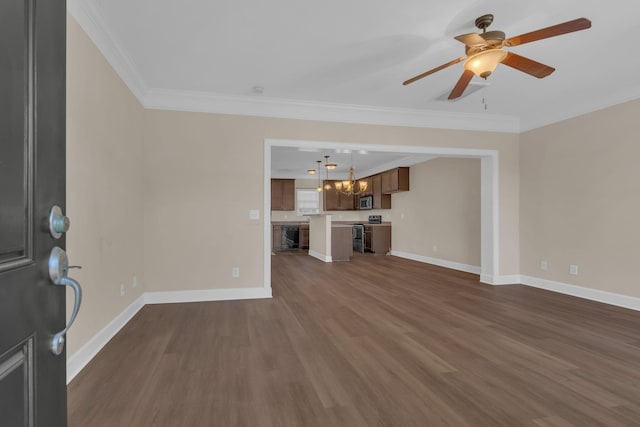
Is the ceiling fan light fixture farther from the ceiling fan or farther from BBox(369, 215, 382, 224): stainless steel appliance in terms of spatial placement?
BBox(369, 215, 382, 224): stainless steel appliance

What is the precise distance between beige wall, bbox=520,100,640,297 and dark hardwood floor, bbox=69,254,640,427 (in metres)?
0.54

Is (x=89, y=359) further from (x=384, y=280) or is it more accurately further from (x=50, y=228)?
(x=384, y=280)

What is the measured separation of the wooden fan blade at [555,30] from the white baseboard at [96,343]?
11.5 ft

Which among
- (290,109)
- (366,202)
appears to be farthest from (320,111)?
(366,202)

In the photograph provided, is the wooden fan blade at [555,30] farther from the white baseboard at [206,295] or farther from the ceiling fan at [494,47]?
the white baseboard at [206,295]

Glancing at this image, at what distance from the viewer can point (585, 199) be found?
418 cm

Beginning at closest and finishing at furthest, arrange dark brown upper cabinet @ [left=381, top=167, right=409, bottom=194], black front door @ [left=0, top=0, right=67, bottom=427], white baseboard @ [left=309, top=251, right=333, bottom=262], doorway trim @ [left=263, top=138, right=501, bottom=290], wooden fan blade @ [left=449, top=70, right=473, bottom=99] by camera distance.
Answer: black front door @ [left=0, top=0, right=67, bottom=427], wooden fan blade @ [left=449, top=70, right=473, bottom=99], doorway trim @ [left=263, top=138, right=501, bottom=290], white baseboard @ [left=309, top=251, right=333, bottom=262], dark brown upper cabinet @ [left=381, top=167, right=409, bottom=194]

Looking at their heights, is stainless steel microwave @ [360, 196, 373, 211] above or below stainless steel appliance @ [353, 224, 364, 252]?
above

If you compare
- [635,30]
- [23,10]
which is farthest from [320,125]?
[23,10]

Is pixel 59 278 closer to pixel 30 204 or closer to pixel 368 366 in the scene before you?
pixel 30 204

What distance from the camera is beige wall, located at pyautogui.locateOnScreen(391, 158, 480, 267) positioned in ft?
20.0

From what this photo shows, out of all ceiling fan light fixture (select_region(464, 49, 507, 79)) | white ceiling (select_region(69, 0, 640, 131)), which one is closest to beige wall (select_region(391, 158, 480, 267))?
white ceiling (select_region(69, 0, 640, 131))

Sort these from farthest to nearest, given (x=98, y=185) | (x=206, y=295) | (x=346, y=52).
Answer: (x=206, y=295), (x=346, y=52), (x=98, y=185)

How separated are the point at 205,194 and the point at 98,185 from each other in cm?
153
